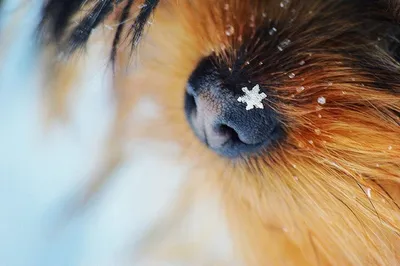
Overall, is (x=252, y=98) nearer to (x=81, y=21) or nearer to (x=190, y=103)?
(x=190, y=103)

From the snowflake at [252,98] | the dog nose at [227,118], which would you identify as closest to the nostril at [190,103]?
the dog nose at [227,118]

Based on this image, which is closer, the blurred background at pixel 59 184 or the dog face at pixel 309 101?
the dog face at pixel 309 101

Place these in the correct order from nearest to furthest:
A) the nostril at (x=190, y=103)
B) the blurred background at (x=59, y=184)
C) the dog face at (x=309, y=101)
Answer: the dog face at (x=309, y=101) → the nostril at (x=190, y=103) → the blurred background at (x=59, y=184)

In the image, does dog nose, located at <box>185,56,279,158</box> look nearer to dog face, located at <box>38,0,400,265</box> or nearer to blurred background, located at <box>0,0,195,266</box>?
dog face, located at <box>38,0,400,265</box>

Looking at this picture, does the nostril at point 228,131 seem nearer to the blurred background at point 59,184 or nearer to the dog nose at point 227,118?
the dog nose at point 227,118

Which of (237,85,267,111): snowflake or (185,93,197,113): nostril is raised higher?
(185,93,197,113): nostril

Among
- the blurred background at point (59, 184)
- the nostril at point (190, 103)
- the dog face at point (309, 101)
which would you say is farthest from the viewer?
the blurred background at point (59, 184)

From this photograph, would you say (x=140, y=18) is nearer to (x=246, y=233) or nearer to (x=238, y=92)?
(x=238, y=92)

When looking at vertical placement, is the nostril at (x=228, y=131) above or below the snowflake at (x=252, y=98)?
below

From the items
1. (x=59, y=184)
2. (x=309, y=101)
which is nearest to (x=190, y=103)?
(x=309, y=101)

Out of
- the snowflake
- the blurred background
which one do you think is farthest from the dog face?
the blurred background
